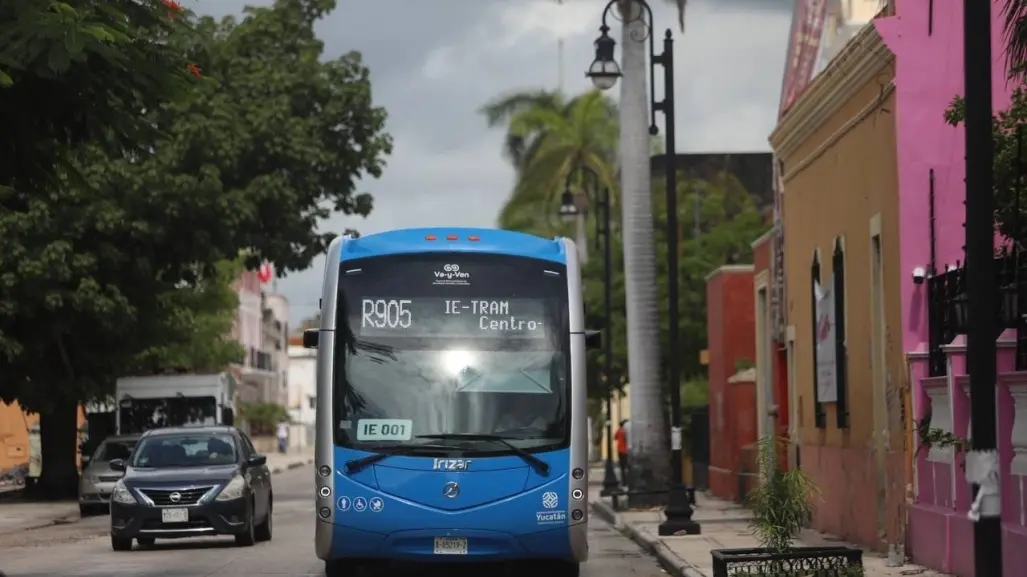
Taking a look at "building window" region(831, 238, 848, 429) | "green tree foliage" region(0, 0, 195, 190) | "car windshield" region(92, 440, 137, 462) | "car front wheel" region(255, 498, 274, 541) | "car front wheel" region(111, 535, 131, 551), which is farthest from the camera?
"car windshield" region(92, 440, 137, 462)

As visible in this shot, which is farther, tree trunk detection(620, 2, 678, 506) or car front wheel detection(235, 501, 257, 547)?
tree trunk detection(620, 2, 678, 506)

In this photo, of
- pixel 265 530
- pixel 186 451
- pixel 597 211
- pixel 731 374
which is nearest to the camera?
pixel 186 451

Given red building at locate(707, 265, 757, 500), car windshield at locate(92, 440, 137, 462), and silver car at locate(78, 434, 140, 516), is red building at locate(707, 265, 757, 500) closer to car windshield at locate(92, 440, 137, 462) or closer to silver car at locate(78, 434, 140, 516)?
silver car at locate(78, 434, 140, 516)

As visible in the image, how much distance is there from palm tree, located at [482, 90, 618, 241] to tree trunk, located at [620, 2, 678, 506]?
25.8 meters

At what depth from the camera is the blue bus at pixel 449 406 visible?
17234mm

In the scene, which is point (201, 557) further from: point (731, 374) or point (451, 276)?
point (731, 374)

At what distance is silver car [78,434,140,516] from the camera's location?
37812 mm

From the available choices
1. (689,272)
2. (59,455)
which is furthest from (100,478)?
(689,272)

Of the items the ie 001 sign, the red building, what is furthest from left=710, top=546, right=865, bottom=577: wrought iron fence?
the red building

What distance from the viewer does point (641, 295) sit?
34688 millimetres

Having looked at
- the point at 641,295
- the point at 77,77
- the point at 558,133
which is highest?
the point at 558,133

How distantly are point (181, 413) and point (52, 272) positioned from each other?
242 inches

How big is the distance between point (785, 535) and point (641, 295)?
18.8 metres

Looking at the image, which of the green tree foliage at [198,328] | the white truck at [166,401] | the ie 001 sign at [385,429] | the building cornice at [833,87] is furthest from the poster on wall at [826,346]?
the green tree foliage at [198,328]
